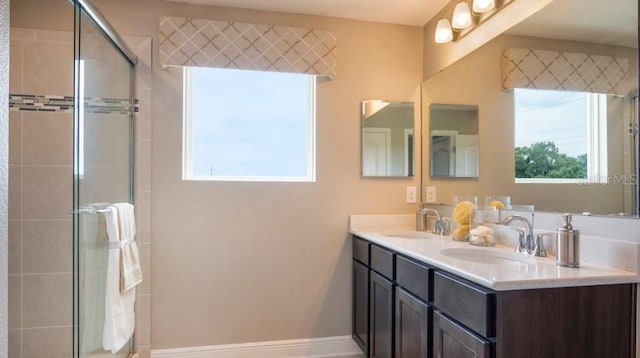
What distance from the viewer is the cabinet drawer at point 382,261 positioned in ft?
6.36

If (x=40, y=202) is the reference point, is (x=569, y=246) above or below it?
below

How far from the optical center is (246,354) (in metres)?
2.43

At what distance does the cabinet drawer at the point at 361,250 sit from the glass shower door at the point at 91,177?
148cm

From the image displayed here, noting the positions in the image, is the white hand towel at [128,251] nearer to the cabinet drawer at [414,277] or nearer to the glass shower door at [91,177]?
the glass shower door at [91,177]

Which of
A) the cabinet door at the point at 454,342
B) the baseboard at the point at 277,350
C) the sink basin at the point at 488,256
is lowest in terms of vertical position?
the baseboard at the point at 277,350

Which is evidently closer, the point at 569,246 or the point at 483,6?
the point at 569,246

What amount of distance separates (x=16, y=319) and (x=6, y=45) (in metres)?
2.05

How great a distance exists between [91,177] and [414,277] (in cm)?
173

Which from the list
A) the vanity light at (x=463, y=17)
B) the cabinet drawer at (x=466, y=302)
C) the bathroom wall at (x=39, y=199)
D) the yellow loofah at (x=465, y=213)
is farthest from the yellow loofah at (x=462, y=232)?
the bathroom wall at (x=39, y=199)

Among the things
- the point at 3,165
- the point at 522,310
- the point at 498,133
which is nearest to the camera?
the point at 3,165

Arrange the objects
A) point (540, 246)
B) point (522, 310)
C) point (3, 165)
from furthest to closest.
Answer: point (540, 246)
point (522, 310)
point (3, 165)

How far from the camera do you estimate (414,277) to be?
167 centimetres

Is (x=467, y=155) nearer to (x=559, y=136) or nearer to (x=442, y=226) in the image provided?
(x=442, y=226)

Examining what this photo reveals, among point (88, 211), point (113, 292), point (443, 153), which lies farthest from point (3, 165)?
point (443, 153)
